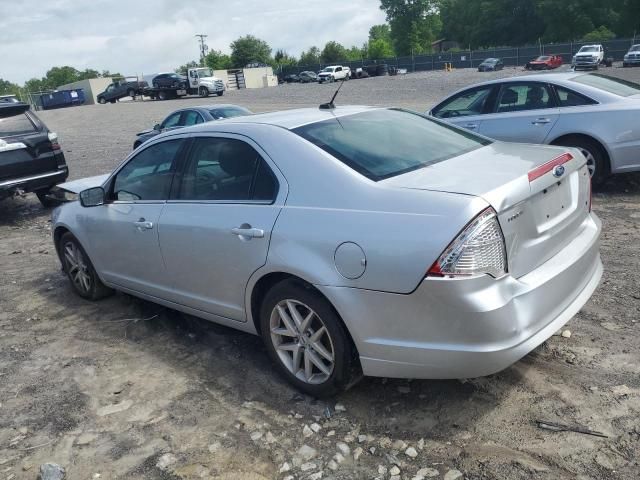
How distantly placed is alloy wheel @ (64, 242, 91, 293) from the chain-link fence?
2208 inches

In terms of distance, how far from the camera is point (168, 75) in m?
49.7

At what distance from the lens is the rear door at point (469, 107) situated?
8.27m

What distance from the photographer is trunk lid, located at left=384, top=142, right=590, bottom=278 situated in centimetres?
289

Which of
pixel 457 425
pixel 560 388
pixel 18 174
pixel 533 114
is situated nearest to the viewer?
pixel 457 425

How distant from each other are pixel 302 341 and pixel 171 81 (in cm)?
4929

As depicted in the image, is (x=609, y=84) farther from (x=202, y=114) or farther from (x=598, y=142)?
(x=202, y=114)

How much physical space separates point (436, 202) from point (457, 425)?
1165mm

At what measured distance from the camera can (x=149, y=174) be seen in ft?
14.9

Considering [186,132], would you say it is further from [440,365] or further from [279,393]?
[440,365]

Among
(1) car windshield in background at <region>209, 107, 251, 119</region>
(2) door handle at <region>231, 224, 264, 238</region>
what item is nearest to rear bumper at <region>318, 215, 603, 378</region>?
(2) door handle at <region>231, 224, 264, 238</region>

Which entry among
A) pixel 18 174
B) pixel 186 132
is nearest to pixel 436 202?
pixel 186 132

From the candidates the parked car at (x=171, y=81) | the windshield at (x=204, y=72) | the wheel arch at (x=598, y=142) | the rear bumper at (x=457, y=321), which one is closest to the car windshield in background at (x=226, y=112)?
the wheel arch at (x=598, y=142)

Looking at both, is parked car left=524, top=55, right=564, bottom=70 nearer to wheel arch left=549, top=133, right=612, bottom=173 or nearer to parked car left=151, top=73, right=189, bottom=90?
parked car left=151, top=73, right=189, bottom=90

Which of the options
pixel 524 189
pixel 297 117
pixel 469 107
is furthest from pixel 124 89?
pixel 524 189
